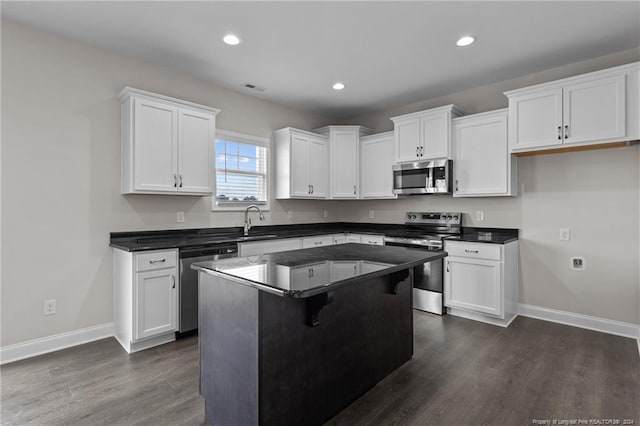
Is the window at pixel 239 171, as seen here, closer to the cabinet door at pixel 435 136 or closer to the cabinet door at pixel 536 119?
the cabinet door at pixel 435 136

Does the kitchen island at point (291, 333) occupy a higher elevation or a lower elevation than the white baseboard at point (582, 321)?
higher

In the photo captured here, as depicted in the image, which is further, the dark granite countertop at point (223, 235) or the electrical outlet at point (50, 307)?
the dark granite countertop at point (223, 235)

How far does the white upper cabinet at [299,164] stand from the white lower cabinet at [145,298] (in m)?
1.98

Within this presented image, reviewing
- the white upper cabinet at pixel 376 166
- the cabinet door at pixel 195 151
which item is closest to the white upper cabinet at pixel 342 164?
the white upper cabinet at pixel 376 166

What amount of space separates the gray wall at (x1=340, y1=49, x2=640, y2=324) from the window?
2.83 m

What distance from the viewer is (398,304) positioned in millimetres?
2551

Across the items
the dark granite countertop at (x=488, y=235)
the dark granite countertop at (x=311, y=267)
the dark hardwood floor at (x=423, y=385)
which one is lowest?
the dark hardwood floor at (x=423, y=385)

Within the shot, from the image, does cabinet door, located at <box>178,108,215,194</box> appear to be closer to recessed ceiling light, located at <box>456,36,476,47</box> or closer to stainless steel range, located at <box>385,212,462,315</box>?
stainless steel range, located at <box>385,212,462,315</box>

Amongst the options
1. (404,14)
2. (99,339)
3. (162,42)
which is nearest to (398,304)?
(404,14)

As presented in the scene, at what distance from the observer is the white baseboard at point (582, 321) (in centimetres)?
322

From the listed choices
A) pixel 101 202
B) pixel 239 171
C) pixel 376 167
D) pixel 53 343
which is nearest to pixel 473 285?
pixel 376 167

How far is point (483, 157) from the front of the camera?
12.6ft

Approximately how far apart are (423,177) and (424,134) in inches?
21.7

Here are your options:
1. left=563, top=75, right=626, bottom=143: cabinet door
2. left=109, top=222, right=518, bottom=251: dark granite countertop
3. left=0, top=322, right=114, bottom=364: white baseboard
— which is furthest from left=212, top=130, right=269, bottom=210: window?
left=563, top=75, right=626, bottom=143: cabinet door
